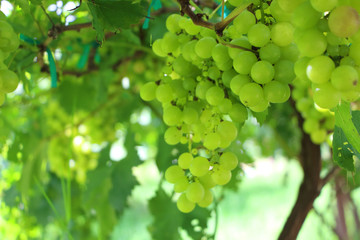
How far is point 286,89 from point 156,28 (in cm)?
32

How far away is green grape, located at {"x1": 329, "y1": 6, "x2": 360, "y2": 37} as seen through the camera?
0.64ft

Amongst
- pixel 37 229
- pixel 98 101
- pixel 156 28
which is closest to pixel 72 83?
pixel 98 101

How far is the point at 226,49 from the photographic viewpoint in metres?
0.29

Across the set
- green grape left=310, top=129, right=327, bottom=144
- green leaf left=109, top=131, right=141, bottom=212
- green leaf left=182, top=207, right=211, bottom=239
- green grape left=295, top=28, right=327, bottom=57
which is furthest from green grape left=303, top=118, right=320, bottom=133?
green grape left=295, top=28, right=327, bottom=57

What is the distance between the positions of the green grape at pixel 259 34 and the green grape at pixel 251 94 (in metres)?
0.03

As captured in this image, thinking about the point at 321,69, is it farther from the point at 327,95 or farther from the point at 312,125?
the point at 312,125

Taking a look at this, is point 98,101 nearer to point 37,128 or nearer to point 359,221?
point 37,128

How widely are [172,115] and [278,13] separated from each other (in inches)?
5.7

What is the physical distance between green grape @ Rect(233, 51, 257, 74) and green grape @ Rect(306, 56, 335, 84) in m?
0.06

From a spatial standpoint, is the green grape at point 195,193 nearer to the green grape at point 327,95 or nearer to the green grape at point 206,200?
the green grape at point 206,200

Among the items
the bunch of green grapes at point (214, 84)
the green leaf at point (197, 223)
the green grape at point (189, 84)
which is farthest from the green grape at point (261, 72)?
the green leaf at point (197, 223)

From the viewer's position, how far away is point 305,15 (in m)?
0.21

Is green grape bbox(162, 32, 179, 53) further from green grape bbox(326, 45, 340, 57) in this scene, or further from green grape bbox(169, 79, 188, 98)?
green grape bbox(326, 45, 340, 57)

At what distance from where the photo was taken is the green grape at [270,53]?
0.27 meters
